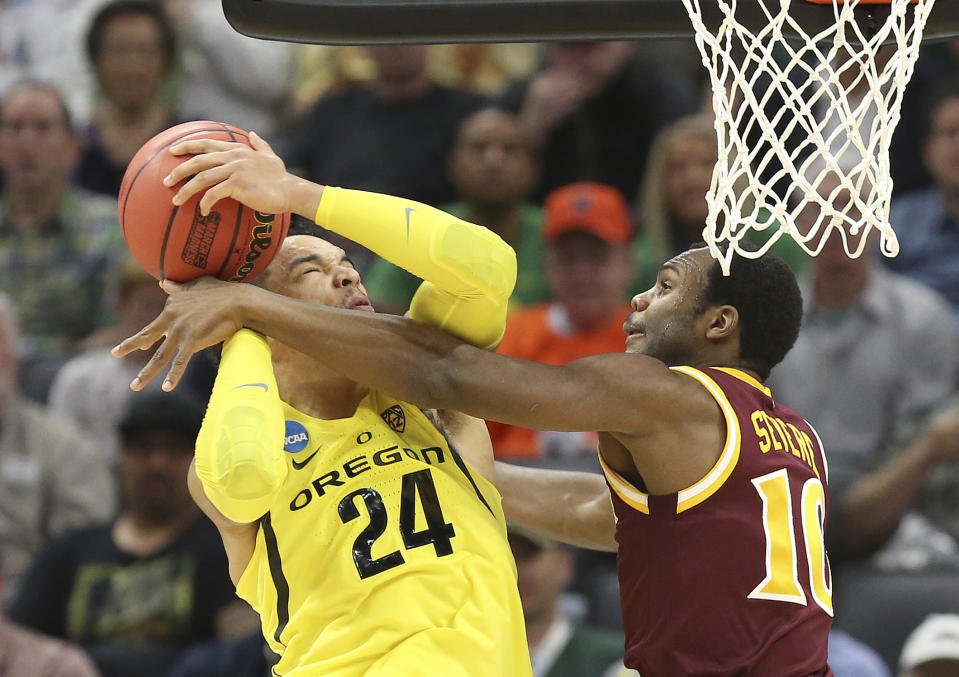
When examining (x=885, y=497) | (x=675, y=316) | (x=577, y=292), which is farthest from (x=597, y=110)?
(x=675, y=316)

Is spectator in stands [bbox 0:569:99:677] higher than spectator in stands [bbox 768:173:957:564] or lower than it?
lower

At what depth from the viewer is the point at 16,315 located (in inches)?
315

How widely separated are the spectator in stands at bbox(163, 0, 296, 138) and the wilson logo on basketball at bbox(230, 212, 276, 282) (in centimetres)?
560

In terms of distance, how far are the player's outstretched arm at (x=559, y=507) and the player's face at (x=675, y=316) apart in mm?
626

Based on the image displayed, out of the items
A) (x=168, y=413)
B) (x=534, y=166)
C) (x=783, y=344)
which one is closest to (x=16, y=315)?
(x=168, y=413)

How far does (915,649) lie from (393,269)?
3.16 meters

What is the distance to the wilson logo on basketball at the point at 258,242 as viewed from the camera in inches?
141

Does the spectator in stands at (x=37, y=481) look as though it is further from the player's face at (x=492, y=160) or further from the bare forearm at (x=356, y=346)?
the bare forearm at (x=356, y=346)

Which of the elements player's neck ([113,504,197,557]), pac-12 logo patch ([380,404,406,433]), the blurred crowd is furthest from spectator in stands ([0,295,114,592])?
pac-12 logo patch ([380,404,406,433])

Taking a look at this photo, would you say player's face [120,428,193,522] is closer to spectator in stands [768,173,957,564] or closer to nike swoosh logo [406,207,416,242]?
spectator in stands [768,173,957,564]

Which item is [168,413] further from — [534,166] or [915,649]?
[915,649]

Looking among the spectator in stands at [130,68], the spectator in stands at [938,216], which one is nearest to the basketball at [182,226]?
the spectator in stands at [938,216]

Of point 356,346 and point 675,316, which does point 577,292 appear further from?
point 356,346

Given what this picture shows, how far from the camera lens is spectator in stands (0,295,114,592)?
6.95 meters
